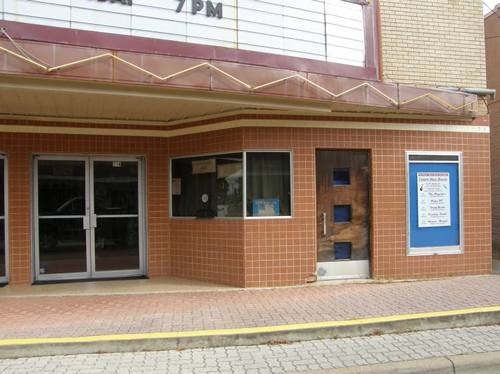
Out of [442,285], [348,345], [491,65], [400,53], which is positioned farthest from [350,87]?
[491,65]

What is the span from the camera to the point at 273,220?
26.9ft

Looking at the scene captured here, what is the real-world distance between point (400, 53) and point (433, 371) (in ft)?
19.5

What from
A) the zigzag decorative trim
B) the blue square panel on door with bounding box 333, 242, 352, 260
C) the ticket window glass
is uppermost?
the zigzag decorative trim

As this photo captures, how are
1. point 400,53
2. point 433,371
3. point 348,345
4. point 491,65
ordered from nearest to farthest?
point 433,371 < point 348,345 < point 400,53 < point 491,65

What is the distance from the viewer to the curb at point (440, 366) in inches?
193

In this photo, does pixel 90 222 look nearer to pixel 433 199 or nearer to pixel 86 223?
pixel 86 223

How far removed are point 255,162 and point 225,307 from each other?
2.51 m

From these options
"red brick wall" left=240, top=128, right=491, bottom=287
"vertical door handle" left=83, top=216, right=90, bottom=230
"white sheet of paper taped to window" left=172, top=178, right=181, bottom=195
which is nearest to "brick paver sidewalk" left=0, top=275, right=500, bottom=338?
"red brick wall" left=240, top=128, right=491, bottom=287

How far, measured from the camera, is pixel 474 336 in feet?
19.7

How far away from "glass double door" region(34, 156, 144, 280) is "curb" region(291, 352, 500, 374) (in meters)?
5.27

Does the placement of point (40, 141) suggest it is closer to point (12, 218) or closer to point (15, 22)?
point (12, 218)

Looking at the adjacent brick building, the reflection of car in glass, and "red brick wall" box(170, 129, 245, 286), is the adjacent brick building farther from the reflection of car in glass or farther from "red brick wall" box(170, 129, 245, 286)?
the reflection of car in glass

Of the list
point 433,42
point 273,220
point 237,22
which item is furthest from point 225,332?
point 433,42

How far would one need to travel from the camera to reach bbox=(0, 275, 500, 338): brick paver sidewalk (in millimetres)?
5984
